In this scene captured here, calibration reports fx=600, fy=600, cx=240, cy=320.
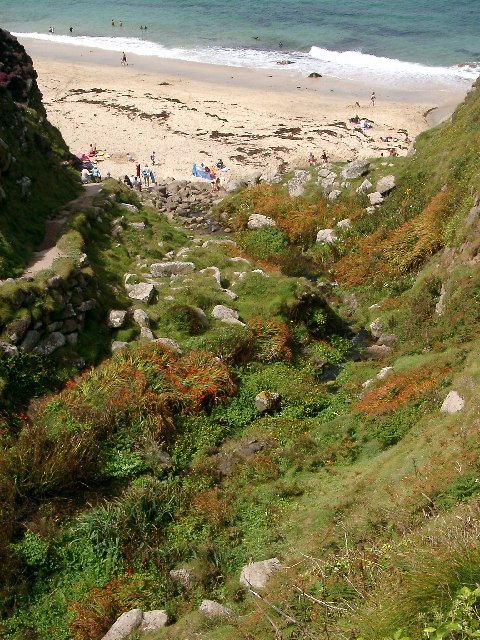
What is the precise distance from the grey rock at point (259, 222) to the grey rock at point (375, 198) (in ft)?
17.2

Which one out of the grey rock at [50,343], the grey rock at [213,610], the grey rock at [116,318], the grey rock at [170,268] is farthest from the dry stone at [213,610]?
the grey rock at [170,268]

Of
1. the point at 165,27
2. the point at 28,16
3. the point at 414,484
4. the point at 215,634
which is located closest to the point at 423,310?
the point at 414,484

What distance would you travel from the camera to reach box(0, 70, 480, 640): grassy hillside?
10570mm

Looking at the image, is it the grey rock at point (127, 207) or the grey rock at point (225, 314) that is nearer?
the grey rock at point (225, 314)

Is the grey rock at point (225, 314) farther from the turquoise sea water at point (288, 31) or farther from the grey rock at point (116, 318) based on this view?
the turquoise sea water at point (288, 31)

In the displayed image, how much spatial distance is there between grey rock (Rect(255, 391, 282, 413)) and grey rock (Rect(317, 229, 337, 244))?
12781 millimetres

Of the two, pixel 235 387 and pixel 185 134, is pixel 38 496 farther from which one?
pixel 185 134

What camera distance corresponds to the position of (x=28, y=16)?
97562mm

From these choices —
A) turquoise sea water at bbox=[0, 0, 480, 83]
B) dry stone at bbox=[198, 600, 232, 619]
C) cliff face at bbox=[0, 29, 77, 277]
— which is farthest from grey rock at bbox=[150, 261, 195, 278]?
turquoise sea water at bbox=[0, 0, 480, 83]

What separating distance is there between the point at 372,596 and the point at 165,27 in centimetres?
9397

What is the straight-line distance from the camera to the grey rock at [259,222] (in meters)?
32.8

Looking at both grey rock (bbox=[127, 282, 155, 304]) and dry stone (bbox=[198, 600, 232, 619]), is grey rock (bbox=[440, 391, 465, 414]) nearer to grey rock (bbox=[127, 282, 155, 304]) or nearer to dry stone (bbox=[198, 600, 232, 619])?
dry stone (bbox=[198, 600, 232, 619])

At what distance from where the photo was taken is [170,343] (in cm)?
2159

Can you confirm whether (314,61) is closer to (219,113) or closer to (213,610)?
(219,113)
